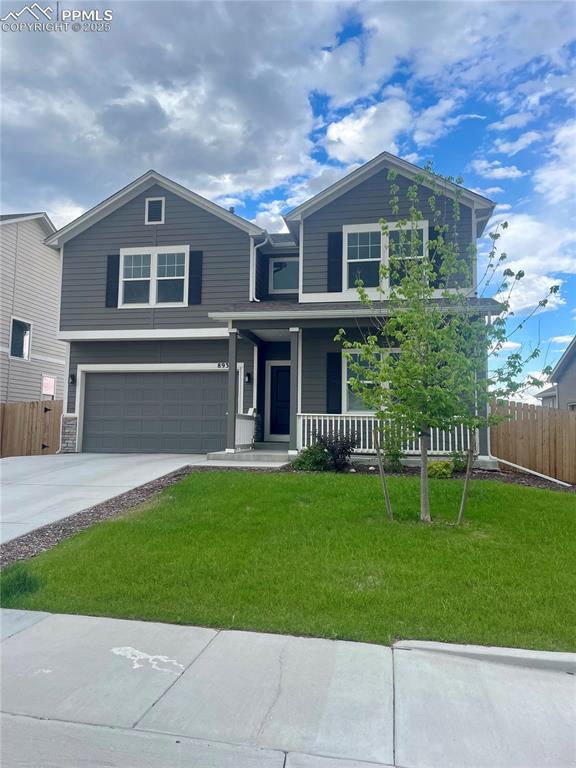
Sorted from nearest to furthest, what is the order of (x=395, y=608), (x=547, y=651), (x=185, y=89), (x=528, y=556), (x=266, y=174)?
(x=547, y=651)
(x=395, y=608)
(x=528, y=556)
(x=185, y=89)
(x=266, y=174)

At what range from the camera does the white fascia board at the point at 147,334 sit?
46.1 feet

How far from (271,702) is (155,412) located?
476 inches

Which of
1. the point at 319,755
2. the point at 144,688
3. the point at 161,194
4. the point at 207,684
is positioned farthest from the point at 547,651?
the point at 161,194

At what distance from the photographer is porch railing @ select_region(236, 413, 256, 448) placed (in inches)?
487

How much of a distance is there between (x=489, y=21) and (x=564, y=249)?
744 cm

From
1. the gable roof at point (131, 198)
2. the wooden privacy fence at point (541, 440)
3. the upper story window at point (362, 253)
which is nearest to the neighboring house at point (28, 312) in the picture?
the gable roof at point (131, 198)

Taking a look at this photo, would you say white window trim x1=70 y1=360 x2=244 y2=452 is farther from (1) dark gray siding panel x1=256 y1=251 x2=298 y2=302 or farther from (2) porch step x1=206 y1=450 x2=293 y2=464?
(2) porch step x1=206 y1=450 x2=293 y2=464

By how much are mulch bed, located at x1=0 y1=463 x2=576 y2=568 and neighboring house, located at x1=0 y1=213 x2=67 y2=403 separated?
991cm

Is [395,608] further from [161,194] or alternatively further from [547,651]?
[161,194]

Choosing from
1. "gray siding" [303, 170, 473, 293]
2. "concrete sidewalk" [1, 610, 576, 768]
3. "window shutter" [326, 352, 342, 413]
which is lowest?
"concrete sidewalk" [1, 610, 576, 768]

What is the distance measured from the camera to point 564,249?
1427 cm

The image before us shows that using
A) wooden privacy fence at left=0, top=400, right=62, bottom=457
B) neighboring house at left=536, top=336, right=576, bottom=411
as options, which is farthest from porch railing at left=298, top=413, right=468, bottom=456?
neighboring house at left=536, top=336, right=576, bottom=411

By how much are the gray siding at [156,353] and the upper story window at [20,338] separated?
4728 mm

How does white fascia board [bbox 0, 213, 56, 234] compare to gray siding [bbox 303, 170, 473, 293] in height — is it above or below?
above
